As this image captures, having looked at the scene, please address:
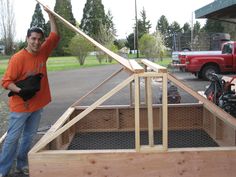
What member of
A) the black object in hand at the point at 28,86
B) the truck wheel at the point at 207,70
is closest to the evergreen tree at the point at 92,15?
the truck wheel at the point at 207,70

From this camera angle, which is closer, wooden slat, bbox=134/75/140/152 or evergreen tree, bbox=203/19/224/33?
wooden slat, bbox=134/75/140/152

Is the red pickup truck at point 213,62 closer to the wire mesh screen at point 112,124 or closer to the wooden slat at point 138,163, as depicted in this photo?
the wire mesh screen at point 112,124

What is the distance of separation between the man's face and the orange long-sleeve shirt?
62 millimetres

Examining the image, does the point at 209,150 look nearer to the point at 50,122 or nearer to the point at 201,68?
the point at 50,122

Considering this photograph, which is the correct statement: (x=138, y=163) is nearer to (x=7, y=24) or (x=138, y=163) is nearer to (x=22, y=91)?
(x=22, y=91)

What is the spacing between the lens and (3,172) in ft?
15.3

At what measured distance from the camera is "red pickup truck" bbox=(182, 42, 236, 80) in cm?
1828

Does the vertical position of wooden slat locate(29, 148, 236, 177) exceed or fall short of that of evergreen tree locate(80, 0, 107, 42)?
it falls short

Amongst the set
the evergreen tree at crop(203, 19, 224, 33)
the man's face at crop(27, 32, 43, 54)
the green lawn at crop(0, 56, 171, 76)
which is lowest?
the green lawn at crop(0, 56, 171, 76)

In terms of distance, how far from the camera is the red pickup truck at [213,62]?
1828 cm

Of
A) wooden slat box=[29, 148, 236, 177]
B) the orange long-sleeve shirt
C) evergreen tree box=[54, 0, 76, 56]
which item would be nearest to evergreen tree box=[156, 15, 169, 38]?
evergreen tree box=[54, 0, 76, 56]

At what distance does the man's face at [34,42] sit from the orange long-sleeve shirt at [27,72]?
62 mm

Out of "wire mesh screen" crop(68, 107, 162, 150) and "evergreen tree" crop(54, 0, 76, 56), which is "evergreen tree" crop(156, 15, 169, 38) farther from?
"wire mesh screen" crop(68, 107, 162, 150)

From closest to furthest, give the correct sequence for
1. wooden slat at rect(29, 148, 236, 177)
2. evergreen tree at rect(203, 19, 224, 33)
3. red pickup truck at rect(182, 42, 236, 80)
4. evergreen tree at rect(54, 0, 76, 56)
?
wooden slat at rect(29, 148, 236, 177), red pickup truck at rect(182, 42, 236, 80), evergreen tree at rect(54, 0, 76, 56), evergreen tree at rect(203, 19, 224, 33)
